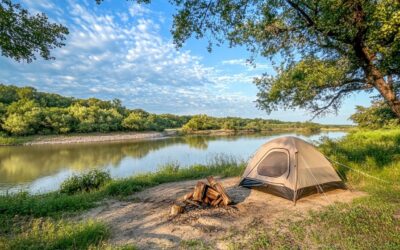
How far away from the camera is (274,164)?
6.90 m

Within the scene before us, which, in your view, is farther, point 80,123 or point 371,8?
point 80,123

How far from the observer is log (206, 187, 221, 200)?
572 centimetres

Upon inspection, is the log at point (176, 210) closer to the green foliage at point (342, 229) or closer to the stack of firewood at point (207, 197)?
the stack of firewood at point (207, 197)

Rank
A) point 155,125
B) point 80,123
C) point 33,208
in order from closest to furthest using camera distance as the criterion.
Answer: point 33,208
point 80,123
point 155,125

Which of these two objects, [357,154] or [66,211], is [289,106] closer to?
[357,154]

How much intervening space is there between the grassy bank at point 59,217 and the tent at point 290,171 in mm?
2348

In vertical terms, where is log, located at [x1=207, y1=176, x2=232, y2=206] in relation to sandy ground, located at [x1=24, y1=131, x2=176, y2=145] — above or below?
above

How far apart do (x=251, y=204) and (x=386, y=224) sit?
8.01ft

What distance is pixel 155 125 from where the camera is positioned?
73.4 m

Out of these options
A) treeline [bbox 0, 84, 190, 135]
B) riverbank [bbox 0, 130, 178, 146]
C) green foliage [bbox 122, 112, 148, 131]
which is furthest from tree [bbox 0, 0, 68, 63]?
green foliage [bbox 122, 112, 148, 131]

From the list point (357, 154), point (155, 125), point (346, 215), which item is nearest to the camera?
point (346, 215)

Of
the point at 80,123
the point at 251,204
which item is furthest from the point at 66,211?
the point at 80,123

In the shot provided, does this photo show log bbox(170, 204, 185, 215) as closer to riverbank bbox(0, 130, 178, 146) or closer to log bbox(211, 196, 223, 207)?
log bbox(211, 196, 223, 207)

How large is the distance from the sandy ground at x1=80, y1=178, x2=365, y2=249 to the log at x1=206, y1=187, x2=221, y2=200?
0.35 meters
